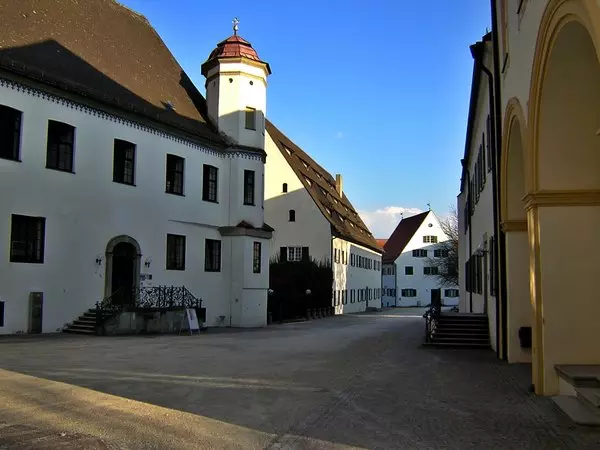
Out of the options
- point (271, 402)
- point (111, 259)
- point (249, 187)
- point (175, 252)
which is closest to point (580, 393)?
point (271, 402)

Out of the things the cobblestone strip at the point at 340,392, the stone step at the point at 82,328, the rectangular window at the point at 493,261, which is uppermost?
the rectangular window at the point at 493,261

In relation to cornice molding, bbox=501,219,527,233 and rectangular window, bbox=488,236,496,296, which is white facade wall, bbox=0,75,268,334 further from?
cornice molding, bbox=501,219,527,233

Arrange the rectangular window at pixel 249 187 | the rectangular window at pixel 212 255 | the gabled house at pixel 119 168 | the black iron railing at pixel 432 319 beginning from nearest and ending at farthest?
the black iron railing at pixel 432 319 → the gabled house at pixel 119 168 → the rectangular window at pixel 212 255 → the rectangular window at pixel 249 187

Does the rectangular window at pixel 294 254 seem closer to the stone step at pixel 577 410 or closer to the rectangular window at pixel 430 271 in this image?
the rectangular window at pixel 430 271

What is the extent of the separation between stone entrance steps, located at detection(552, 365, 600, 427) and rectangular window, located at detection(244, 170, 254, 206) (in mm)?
24544

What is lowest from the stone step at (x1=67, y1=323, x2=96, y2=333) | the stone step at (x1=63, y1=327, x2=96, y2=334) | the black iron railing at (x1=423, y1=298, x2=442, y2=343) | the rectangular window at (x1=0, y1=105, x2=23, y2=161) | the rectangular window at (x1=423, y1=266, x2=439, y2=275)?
the stone step at (x1=63, y1=327, x2=96, y2=334)

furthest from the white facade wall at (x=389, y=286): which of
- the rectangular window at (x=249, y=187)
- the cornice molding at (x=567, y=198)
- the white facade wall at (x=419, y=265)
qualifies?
the cornice molding at (x=567, y=198)

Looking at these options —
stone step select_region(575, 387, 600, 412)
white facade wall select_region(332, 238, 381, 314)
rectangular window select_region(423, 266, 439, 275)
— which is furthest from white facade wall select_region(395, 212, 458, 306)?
stone step select_region(575, 387, 600, 412)

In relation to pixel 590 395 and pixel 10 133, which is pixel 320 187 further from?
pixel 590 395

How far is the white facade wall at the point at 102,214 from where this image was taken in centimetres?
2147

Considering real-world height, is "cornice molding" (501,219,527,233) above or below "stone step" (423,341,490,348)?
above

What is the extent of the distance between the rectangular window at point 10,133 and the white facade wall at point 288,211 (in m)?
29.4

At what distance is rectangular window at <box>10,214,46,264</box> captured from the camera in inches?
838

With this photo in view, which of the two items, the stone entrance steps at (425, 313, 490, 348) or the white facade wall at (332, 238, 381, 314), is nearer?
the stone entrance steps at (425, 313, 490, 348)
